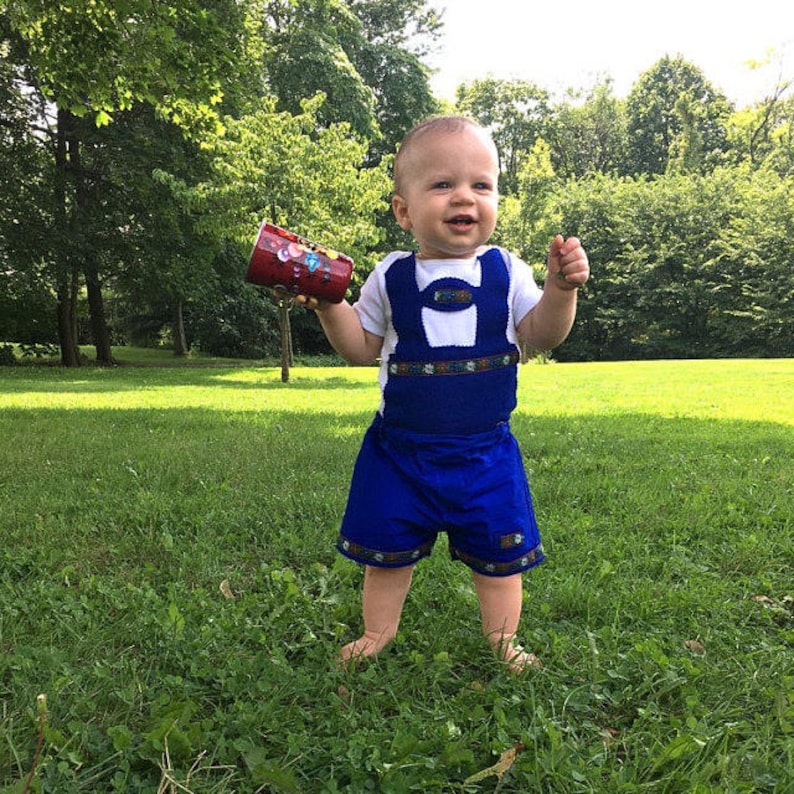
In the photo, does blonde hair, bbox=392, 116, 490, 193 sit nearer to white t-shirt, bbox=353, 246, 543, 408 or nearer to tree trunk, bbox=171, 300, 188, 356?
white t-shirt, bbox=353, 246, 543, 408

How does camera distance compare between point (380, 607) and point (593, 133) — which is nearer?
point (380, 607)

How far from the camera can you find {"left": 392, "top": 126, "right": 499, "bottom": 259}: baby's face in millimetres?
2047

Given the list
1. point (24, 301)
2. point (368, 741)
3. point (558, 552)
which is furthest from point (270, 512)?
point (24, 301)

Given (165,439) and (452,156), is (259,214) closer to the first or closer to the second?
(165,439)

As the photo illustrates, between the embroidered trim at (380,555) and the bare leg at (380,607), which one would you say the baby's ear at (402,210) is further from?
the bare leg at (380,607)

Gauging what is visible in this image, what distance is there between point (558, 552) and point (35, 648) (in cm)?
214

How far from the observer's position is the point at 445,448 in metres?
2.12

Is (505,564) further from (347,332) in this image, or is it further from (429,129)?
(429,129)

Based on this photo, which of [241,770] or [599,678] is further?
[599,678]

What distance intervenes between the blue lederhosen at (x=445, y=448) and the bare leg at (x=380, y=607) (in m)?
0.15

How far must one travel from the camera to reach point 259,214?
1303 centimetres

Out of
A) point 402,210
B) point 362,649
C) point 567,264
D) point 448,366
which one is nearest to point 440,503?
point 448,366

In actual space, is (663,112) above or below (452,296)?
Result: above

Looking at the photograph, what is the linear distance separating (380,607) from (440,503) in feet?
1.57
